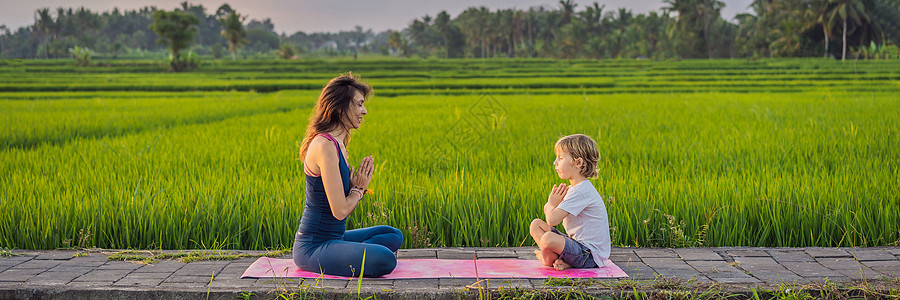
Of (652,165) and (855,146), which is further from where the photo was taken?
(855,146)

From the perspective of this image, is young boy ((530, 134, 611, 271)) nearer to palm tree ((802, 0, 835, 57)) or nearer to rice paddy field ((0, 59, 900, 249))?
rice paddy field ((0, 59, 900, 249))

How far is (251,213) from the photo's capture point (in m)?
3.58

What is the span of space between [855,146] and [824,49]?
43412mm

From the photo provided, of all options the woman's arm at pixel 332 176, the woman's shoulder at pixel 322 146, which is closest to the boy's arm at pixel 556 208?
the woman's arm at pixel 332 176

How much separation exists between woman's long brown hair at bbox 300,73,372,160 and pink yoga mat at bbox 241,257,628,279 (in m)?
0.57

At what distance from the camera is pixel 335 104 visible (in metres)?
2.51

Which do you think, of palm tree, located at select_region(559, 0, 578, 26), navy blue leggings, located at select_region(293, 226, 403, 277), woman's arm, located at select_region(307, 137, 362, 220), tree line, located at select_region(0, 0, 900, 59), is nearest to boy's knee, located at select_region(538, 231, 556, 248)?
navy blue leggings, located at select_region(293, 226, 403, 277)

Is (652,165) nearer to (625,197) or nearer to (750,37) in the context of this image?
(625,197)

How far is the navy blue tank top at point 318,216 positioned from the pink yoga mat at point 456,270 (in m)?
0.16

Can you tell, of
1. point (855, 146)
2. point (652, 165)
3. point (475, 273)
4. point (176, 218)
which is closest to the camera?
point (475, 273)

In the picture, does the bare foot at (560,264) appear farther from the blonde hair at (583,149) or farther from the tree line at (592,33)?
the tree line at (592,33)

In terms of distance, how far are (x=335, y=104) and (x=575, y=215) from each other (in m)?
1.03

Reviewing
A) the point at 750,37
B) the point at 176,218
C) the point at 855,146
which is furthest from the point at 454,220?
Answer: the point at 750,37

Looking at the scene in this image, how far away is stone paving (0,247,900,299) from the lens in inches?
95.6
